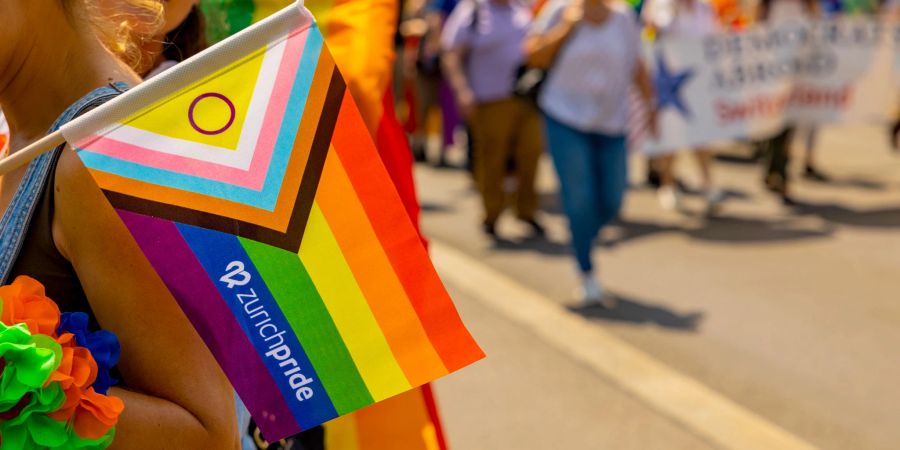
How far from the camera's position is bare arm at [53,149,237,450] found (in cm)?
157

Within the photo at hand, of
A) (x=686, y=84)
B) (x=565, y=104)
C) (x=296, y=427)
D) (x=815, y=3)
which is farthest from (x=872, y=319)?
(x=296, y=427)

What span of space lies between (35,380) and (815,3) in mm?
9609

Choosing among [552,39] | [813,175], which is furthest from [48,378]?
[813,175]

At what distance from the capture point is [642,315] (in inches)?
271

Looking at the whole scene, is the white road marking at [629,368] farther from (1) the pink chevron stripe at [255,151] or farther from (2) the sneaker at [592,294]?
(1) the pink chevron stripe at [255,151]

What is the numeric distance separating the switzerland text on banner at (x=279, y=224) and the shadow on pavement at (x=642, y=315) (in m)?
5.06

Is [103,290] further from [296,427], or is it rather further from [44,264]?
[296,427]

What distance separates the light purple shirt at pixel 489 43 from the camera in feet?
30.3

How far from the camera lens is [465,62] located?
9.39m

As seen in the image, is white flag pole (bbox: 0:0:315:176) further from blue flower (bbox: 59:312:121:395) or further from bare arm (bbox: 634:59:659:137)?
bare arm (bbox: 634:59:659:137)

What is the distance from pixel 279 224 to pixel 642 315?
17.8 feet

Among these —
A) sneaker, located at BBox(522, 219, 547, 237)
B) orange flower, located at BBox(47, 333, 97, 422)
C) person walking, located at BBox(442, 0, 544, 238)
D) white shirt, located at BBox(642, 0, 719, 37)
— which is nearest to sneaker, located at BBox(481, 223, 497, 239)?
person walking, located at BBox(442, 0, 544, 238)

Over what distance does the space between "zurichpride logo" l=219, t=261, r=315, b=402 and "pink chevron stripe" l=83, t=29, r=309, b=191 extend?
0.37ft

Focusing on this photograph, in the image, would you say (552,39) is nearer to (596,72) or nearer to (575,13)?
(575,13)
